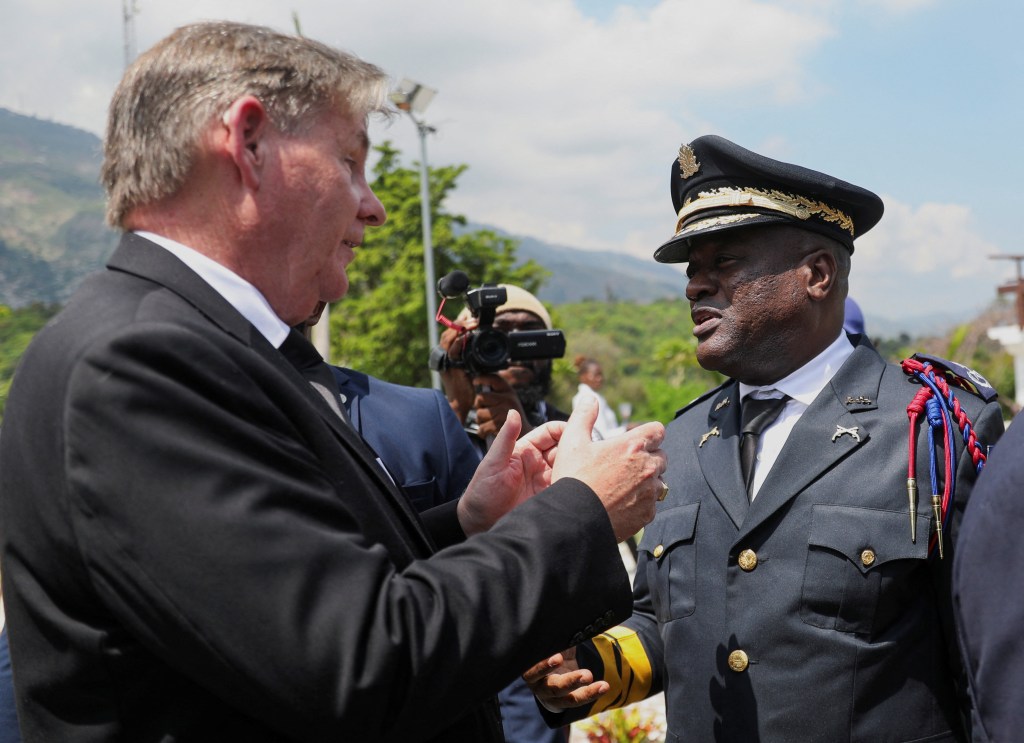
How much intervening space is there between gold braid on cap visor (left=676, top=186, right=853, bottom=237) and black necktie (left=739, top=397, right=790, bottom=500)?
0.49 meters

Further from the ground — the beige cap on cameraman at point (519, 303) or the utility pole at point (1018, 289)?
the utility pole at point (1018, 289)

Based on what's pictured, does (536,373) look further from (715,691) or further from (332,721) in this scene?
(332,721)

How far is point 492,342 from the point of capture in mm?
3758

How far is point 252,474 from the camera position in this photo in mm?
1300

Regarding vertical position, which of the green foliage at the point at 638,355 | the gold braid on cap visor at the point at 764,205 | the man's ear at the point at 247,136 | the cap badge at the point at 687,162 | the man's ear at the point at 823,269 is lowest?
the green foliage at the point at 638,355

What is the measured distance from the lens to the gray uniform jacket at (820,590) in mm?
2246

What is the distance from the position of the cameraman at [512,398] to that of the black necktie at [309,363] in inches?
64.5

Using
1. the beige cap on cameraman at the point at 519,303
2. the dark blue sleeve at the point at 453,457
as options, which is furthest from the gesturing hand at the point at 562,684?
the beige cap on cameraman at the point at 519,303

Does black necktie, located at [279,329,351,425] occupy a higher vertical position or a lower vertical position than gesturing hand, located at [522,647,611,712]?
higher

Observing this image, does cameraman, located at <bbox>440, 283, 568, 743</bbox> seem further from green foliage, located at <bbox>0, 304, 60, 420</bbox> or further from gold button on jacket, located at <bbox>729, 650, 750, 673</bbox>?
green foliage, located at <bbox>0, 304, 60, 420</bbox>

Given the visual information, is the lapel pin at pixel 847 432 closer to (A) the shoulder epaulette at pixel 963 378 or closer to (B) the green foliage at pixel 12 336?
(A) the shoulder epaulette at pixel 963 378

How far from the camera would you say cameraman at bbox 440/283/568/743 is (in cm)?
335

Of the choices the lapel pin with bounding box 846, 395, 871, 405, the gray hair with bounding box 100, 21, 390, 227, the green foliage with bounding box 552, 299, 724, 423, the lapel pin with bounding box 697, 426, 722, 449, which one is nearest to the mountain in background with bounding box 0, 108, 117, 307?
the green foliage with bounding box 552, 299, 724, 423

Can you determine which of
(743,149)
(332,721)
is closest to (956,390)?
(743,149)
